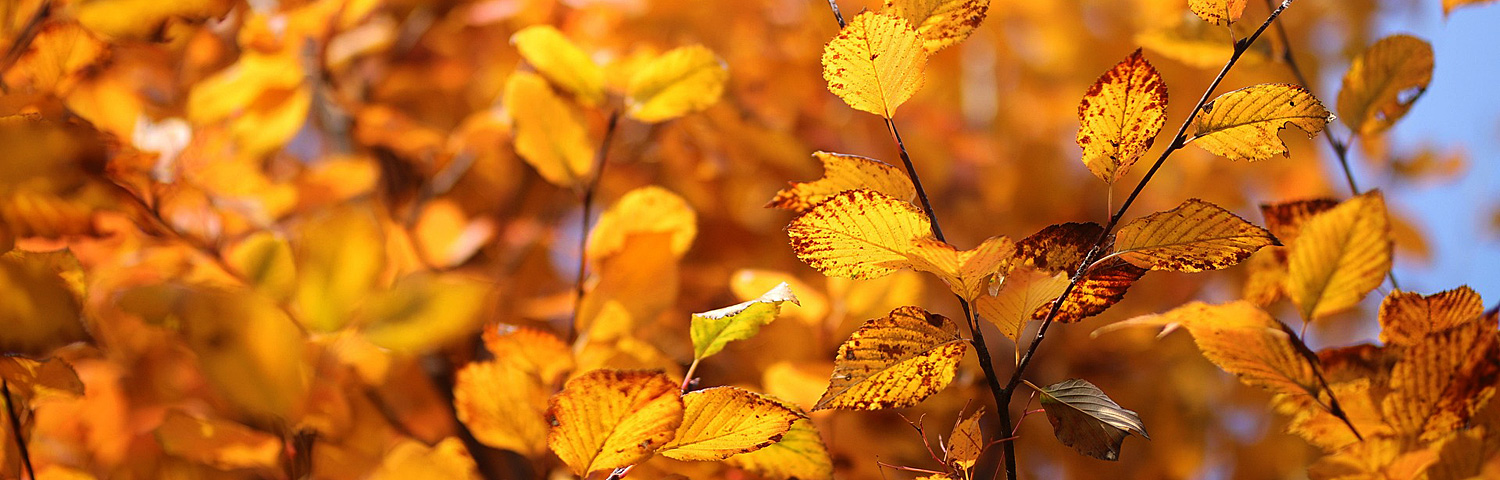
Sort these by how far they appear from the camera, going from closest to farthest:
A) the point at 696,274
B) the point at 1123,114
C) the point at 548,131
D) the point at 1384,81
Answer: the point at 1123,114 → the point at 1384,81 → the point at 548,131 → the point at 696,274

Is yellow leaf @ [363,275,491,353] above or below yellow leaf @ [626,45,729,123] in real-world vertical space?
below

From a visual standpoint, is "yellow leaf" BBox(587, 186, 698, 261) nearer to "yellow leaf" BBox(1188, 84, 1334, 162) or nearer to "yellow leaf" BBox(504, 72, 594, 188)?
"yellow leaf" BBox(504, 72, 594, 188)

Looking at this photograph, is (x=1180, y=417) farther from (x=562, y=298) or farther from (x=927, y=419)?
(x=562, y=298)

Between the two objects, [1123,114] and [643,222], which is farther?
[643,222]

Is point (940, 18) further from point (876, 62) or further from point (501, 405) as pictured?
point (501, 405)

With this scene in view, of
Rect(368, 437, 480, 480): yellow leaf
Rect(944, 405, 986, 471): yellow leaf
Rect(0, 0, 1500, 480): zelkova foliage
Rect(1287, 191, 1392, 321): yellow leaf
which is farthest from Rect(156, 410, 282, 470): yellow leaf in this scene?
Rect(1287, 191, 1392, 321): yellow leaf

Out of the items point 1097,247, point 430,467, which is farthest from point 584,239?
point 1097,247

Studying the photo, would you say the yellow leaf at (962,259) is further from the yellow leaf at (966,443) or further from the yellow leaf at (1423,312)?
the yellow leaf at (1423,312)
